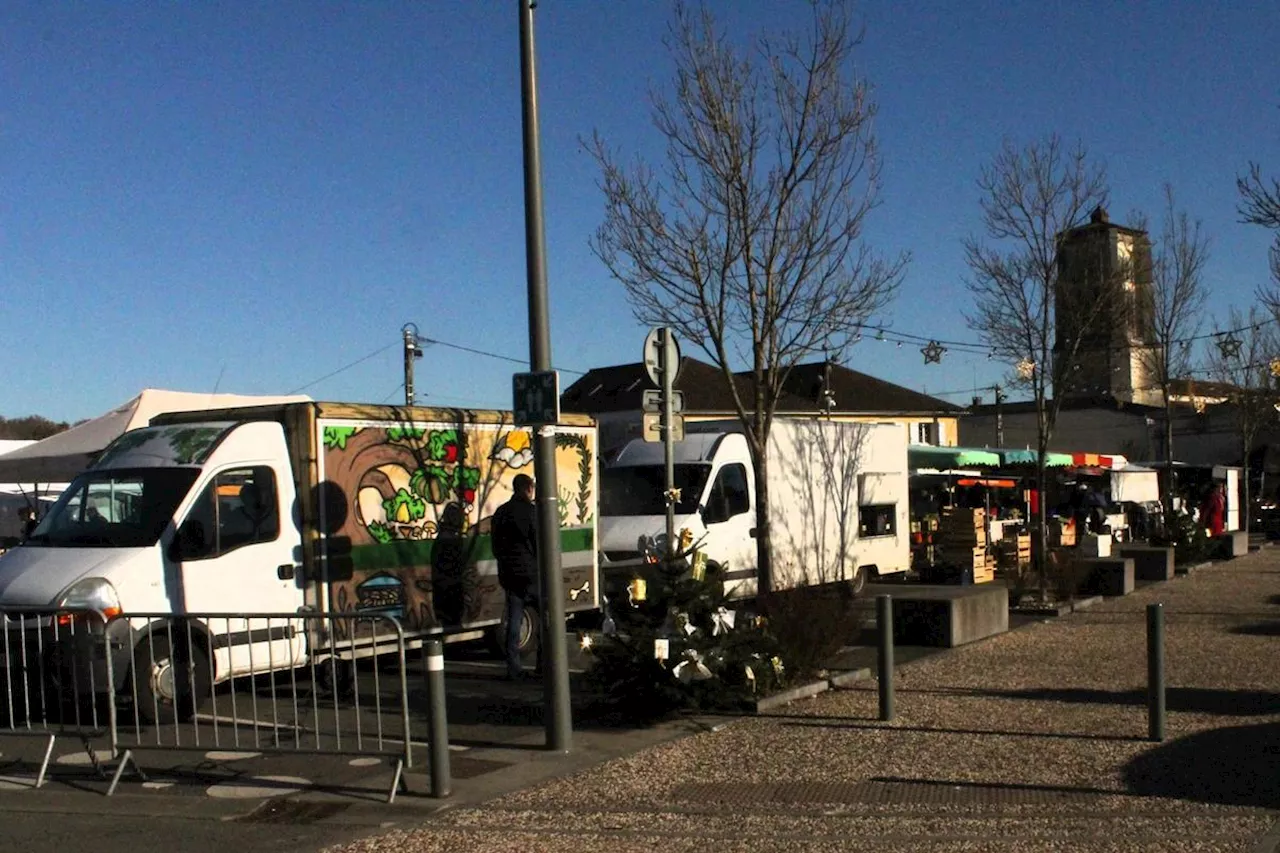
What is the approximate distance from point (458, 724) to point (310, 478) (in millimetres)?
2786

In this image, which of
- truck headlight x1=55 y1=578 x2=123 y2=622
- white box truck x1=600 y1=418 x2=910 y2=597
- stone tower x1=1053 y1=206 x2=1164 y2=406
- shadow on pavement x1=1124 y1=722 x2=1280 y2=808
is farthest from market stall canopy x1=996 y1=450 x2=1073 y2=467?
truck headlight x1=55 y1=578 x2=123 y2=622

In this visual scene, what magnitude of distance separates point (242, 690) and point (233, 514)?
197 centimetres

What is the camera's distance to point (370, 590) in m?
11.9

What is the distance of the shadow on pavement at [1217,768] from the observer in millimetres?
7344

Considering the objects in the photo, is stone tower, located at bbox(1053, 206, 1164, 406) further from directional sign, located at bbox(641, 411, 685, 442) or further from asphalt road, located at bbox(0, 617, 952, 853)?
asphalt road, located at bbox(0, 617, 952, 853)

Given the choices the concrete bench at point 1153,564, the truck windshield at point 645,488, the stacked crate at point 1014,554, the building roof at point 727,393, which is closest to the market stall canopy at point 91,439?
the truck windshield at point 645,488

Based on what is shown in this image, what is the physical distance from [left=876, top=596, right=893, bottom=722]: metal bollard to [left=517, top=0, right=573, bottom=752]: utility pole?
2510 mm

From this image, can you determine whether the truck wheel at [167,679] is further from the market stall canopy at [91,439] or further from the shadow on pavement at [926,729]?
the market stall canopy at [91,439]

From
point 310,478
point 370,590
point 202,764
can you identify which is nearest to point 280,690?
point 370,590

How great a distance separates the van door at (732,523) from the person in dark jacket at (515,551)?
16.9 ft

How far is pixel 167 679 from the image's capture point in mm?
10078

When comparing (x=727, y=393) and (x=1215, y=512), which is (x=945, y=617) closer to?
(x=1215, y=512)

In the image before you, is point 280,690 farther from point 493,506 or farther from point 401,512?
point 493,506

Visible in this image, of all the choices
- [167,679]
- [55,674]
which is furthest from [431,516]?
[55,674]
